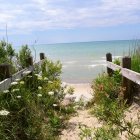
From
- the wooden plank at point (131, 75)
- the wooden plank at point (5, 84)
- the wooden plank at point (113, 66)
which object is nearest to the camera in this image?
the wooden plank at point (5, 84)

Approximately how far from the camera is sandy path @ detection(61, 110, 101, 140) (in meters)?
7.28

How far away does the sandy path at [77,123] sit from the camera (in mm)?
7281

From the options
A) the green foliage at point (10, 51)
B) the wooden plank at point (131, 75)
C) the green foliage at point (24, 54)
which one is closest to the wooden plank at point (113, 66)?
the wooden plank at point (131, 75)

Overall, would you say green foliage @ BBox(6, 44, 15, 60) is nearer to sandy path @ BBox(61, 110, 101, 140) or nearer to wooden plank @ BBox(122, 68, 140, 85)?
sandy path @ BBox(61, 110, 101, 140)

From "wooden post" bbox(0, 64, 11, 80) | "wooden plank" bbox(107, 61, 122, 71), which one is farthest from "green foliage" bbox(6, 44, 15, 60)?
"wooden post" bbox(0, 64, 11, 80)

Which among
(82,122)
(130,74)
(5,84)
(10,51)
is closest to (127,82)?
(130,74)

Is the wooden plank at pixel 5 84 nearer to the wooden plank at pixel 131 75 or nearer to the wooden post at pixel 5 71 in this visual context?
the wooden post at pixel 5 71

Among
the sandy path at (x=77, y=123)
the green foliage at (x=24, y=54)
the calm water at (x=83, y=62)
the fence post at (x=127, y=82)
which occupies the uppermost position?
the green foliage at (x=24, y=54)

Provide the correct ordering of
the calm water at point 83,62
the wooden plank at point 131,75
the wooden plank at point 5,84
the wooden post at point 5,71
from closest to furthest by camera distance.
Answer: the wooden plank at point 5,84 → the wooden post at point 5,71 → the wooden plank at point 131,75 → the calm water at point 83,62

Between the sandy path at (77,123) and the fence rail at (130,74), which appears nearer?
the sandy path at (77,123)

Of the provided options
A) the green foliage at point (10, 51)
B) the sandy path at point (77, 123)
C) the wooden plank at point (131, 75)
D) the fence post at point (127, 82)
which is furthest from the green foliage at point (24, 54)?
the wooden plank at point (131, 75)

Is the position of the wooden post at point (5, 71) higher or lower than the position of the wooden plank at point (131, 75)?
higher

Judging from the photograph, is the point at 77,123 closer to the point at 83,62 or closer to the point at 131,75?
the point at 131,75

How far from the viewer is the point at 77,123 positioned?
8.24m
